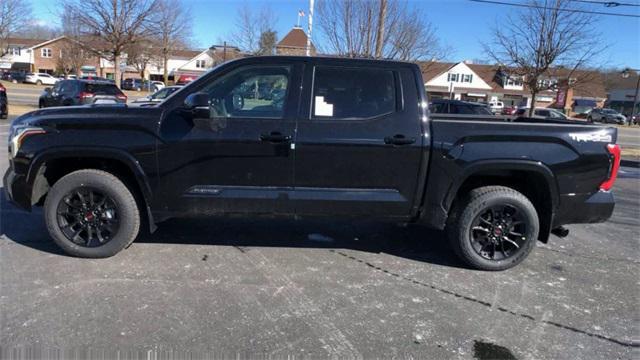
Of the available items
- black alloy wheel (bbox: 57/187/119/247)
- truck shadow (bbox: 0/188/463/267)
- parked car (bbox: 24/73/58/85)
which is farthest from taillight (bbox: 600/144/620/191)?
parked car (bbox: 24/73/58/85)

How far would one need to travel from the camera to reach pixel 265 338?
3.13m

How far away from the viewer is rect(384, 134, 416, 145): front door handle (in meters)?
4.16

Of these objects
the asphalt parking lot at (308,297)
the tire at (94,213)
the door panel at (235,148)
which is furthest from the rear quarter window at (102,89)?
the door panel at (235,148)

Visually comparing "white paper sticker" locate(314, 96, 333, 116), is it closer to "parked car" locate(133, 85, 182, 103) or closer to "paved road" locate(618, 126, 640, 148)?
"parked car" locate(133, 85, 182, 103)

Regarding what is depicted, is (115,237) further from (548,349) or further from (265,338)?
(548,349)

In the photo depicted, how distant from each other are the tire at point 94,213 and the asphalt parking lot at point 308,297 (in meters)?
0.13

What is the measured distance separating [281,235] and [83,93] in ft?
45.8

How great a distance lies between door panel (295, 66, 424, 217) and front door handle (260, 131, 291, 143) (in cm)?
11

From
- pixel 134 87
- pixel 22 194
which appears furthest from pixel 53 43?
pixel 22 194

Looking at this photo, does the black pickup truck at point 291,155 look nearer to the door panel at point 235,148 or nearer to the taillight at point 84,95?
the door panel at point 235,148

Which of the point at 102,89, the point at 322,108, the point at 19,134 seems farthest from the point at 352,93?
the point at 102,89

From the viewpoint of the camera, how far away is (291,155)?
416cm

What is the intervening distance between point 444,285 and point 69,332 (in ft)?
9.50

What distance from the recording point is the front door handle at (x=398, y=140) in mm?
4164
